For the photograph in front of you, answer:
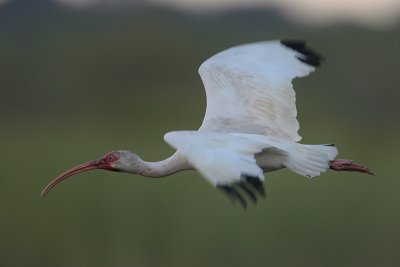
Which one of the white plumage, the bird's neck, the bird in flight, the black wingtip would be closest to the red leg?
the bird in flight

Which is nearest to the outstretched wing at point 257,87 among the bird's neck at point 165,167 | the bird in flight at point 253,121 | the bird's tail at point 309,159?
the bird in flight at point 253,121

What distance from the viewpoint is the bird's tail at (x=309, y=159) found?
10328 millimetres

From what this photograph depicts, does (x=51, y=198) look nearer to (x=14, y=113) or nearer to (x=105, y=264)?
(x=105, y=264)

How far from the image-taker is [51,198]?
19.4 meters

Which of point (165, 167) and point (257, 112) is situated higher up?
point (257, 112)

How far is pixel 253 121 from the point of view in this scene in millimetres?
11281

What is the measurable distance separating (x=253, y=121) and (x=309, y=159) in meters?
0.96

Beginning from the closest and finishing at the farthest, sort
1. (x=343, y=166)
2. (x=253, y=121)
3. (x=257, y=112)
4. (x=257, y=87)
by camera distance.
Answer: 1. (x=253, y=121)
2. (x=257, y=112)
3. (x=257, y=87)
4. (x=343, y=166)

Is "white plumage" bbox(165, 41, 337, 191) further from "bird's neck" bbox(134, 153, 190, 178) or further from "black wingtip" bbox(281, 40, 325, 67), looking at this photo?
"bird's neck" bbox(134, 153, 190, 178)

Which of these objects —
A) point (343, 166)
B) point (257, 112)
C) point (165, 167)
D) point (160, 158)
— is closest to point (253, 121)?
point (257, 112)

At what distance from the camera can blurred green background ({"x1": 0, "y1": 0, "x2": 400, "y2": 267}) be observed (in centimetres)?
1709

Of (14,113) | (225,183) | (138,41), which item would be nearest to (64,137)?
(14,113)

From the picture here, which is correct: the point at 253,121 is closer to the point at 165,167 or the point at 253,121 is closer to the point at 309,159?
the point at 165,167

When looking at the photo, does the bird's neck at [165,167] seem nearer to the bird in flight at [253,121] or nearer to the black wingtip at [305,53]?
the bird in flight at [253,121]
